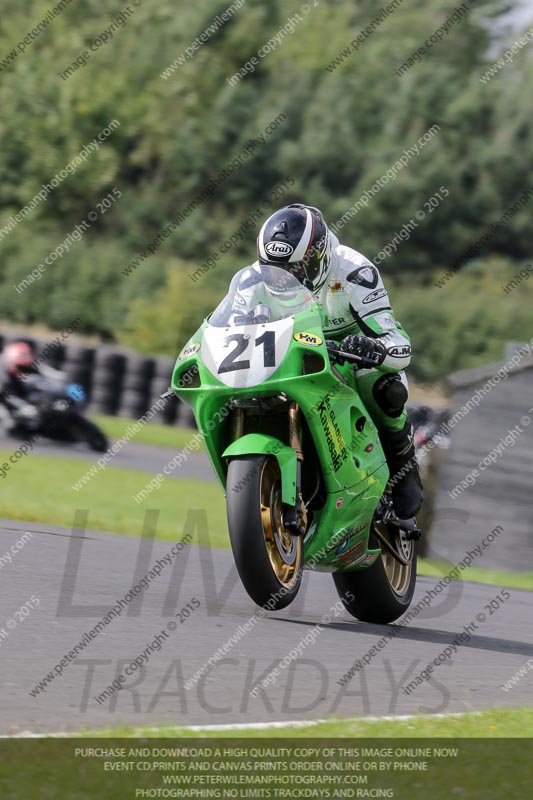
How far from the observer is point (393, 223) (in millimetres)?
40906

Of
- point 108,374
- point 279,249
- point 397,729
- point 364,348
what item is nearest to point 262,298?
point 279,249

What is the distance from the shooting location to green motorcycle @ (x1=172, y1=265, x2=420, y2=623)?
18.8 ft

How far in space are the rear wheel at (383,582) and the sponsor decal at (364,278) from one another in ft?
3.69

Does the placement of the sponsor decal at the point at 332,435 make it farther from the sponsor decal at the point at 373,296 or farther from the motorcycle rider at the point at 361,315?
the sponsor decal at the point at 373,296

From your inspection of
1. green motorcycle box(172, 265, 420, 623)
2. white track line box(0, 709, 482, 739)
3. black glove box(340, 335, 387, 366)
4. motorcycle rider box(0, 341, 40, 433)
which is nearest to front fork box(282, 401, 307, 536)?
green motorcycle box(172, 265, 420, 623)

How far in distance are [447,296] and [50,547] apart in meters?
27.9

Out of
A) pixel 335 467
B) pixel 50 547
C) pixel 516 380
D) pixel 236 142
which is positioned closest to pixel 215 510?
pixel 516 380

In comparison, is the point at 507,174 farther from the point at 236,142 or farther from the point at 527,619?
the point at 527,619

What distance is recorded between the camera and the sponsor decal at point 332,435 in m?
5.99

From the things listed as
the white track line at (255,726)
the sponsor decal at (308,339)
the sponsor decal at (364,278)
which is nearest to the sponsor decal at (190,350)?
the sponsor decal at (308,339)

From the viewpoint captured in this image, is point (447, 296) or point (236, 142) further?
point (236, 142)

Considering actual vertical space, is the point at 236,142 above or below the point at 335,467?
below

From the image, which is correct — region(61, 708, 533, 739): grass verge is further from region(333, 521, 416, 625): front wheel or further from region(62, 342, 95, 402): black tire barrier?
region(62, 342, 95, 402): black tire barrier
